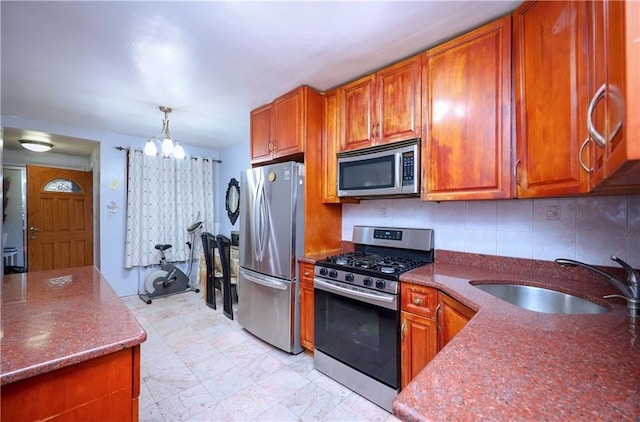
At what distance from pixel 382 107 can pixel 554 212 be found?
1.28m

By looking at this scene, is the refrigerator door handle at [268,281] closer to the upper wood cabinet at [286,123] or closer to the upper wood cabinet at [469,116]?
the upper wood cabinet at [286,123]

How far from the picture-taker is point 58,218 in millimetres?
4234

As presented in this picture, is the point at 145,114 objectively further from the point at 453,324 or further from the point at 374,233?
the point at 453,324

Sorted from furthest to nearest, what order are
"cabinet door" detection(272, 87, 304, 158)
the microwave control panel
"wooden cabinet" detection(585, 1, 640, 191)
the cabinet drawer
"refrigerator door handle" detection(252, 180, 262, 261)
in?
"refrigerator door handle" detection(252, 180, 262, 261) < "cabinet door" detection(272, 87, 304, 158) < the microwave control panel < the cabinet drawer < "wooden cabinet" detection(585, 1, 640, 191)

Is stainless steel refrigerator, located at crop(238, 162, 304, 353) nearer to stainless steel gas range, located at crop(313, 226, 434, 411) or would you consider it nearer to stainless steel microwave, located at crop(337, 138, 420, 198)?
stainless steel gas range, located at crop(313, 226, 434, 411)

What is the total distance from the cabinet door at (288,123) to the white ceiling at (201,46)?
98 mm

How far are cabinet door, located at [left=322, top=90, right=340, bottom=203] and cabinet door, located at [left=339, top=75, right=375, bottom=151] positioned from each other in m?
0.07

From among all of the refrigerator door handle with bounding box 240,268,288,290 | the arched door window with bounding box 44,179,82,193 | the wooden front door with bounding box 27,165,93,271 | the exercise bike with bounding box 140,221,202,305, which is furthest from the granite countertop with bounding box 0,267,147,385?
the arched door window with bounding box 44,179,82,193

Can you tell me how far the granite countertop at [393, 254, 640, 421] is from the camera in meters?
0.51

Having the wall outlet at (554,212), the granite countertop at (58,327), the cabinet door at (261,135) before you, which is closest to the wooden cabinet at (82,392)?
the granite countertop at (58,327)

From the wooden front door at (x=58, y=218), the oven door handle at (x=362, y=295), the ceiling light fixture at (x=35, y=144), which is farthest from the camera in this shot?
the wooden front door at (x=58, y=218)

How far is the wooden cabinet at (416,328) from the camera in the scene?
1.50 m

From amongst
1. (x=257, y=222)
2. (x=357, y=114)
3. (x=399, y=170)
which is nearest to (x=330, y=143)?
(x=357, y=114)

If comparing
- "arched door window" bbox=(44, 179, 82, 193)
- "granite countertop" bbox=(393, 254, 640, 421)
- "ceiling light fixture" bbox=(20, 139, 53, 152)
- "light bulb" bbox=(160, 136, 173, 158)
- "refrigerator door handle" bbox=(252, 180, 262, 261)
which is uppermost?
"ceiling light fixture" bbox=(20, 139, 53, 152)
